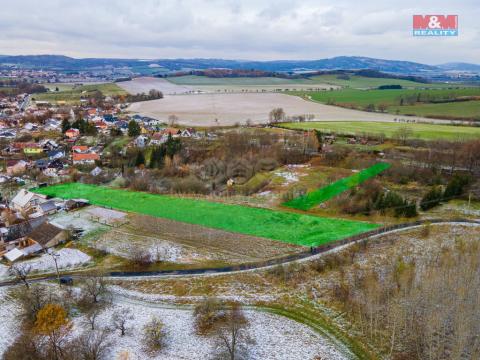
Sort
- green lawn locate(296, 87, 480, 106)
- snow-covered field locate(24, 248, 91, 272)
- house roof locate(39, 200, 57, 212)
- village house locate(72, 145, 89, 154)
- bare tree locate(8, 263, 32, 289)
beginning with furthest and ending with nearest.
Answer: green lawn locate(296, 87, 480, 106), village house locate(72, 145, 89, 154), house roof locate(39, 200, 57, 212), snow-covered field locate(24, 248, 91, 272), bare tree locate(8, 263, 32, 289)

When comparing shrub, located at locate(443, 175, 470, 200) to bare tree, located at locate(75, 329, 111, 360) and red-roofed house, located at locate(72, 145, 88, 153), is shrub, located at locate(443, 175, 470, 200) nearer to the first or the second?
bare tree, located at locate(75, 329, 111, 360)

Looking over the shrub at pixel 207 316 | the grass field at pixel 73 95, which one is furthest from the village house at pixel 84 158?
the grass field at pixel 73 95

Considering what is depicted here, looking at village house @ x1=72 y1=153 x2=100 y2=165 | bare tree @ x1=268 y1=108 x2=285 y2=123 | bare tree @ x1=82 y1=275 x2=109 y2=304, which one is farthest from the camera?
bare tree @ x1=268 y1=108 x2=285 y2=123

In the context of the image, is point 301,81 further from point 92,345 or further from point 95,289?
point 92,345

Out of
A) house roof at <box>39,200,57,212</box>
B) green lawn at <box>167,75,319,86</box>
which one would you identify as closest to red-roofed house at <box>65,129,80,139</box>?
house roof at <box>39,200,57,212</box>

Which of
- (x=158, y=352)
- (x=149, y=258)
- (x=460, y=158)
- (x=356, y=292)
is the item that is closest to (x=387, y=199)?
(x=356, y=292)

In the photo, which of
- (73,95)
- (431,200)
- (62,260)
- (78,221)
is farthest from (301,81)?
(62,260)
